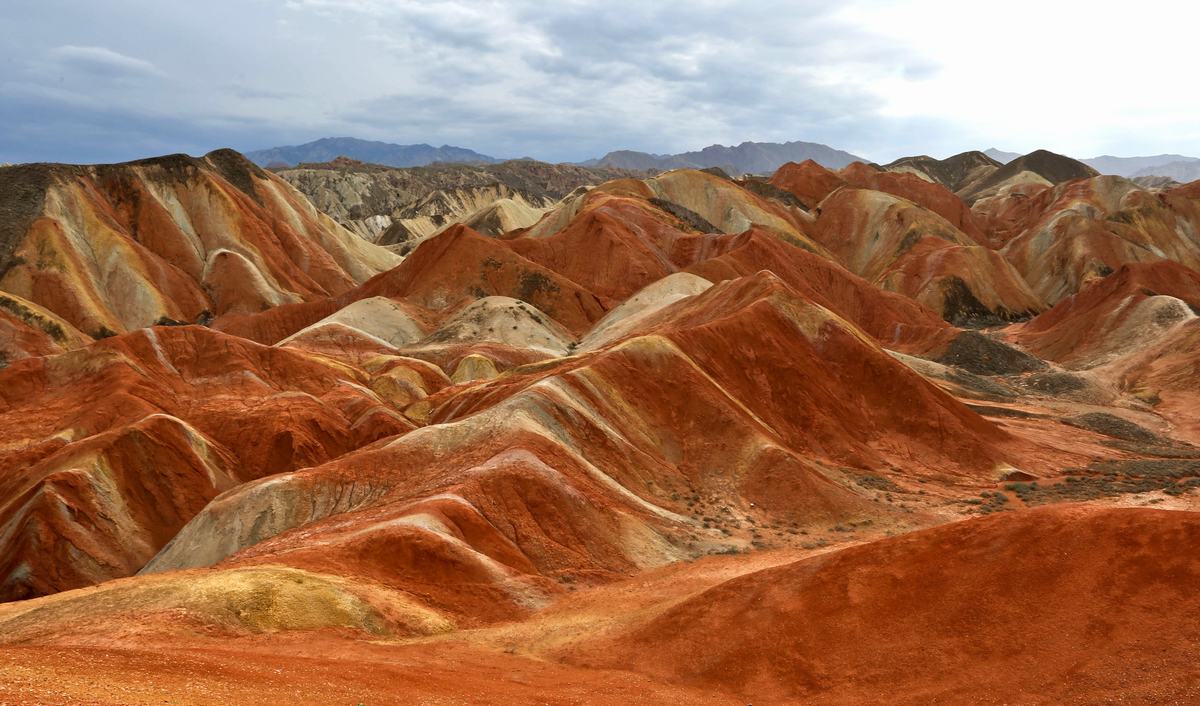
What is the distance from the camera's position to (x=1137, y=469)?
46.8 metres

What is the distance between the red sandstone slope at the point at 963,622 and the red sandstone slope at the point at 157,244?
81.7 m

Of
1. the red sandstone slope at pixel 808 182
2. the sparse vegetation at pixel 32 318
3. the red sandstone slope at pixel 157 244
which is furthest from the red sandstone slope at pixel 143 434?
Answer: the red sandstone slope at pixel 808 182

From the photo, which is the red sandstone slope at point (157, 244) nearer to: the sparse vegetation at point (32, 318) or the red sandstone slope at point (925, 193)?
the sparse vegetation at point (32, 318)

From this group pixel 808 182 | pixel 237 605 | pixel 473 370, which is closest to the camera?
pixel 237 605

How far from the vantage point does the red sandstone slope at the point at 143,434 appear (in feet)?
127

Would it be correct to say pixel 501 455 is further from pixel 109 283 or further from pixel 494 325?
pixel 109 283

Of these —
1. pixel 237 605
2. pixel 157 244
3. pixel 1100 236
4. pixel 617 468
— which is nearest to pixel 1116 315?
pixel 1100 236

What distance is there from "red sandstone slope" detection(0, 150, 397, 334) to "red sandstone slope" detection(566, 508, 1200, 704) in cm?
8167

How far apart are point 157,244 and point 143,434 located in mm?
67575

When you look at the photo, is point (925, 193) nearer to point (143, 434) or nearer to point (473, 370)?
point (473, 370)

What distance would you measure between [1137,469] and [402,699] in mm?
46469

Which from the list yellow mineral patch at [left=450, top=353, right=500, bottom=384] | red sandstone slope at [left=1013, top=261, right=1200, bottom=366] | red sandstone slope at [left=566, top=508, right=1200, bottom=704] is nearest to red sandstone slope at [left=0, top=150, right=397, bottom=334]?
yellow mineral patch at [left=450, top=353, right=500, bottom=384]

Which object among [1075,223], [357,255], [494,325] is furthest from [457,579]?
[1075,223]

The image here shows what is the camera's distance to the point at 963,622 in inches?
774
